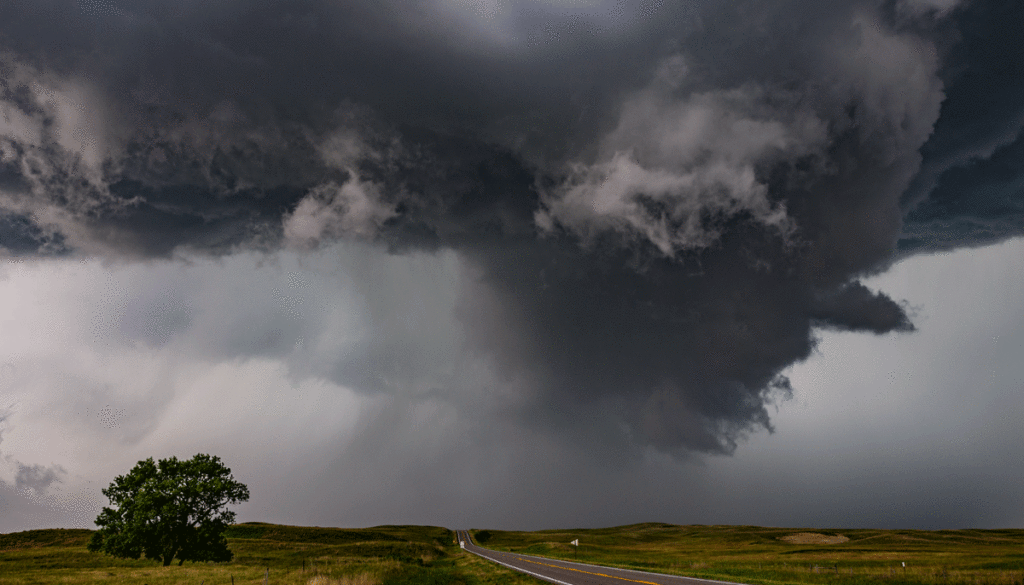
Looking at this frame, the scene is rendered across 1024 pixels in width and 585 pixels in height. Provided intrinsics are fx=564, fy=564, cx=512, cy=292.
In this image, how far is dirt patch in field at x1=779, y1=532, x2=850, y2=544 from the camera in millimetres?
125644

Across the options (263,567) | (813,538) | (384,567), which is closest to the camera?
(384,567)

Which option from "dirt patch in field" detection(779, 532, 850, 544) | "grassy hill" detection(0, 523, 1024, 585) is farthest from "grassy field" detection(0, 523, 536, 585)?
"dirt patch in field" detection(779, 532, 850, 544)

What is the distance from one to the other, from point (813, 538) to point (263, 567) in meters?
124

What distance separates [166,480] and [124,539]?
5.81 m

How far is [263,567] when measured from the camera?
5216cm

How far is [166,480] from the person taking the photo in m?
55.8

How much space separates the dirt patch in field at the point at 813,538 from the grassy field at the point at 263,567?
91773 millimetres

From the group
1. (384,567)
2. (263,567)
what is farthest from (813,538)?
(263,567)

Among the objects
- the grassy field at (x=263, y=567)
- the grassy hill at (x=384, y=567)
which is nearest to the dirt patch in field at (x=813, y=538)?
the grassy hill at (x=384, y=567)

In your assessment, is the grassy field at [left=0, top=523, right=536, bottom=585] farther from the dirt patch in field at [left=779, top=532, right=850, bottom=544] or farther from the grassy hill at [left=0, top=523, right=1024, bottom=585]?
the dirt patch in field at [left=779, top=532, right=850, bottom=544]

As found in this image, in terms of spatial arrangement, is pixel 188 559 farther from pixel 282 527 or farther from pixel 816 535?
pixel 816 535

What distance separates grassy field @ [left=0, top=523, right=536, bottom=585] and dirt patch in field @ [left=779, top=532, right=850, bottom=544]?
91773mm

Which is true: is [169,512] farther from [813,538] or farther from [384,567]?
[813,538]

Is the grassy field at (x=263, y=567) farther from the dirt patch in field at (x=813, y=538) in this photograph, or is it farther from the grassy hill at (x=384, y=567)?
the dirt patch in field at (x=813, y=538)
